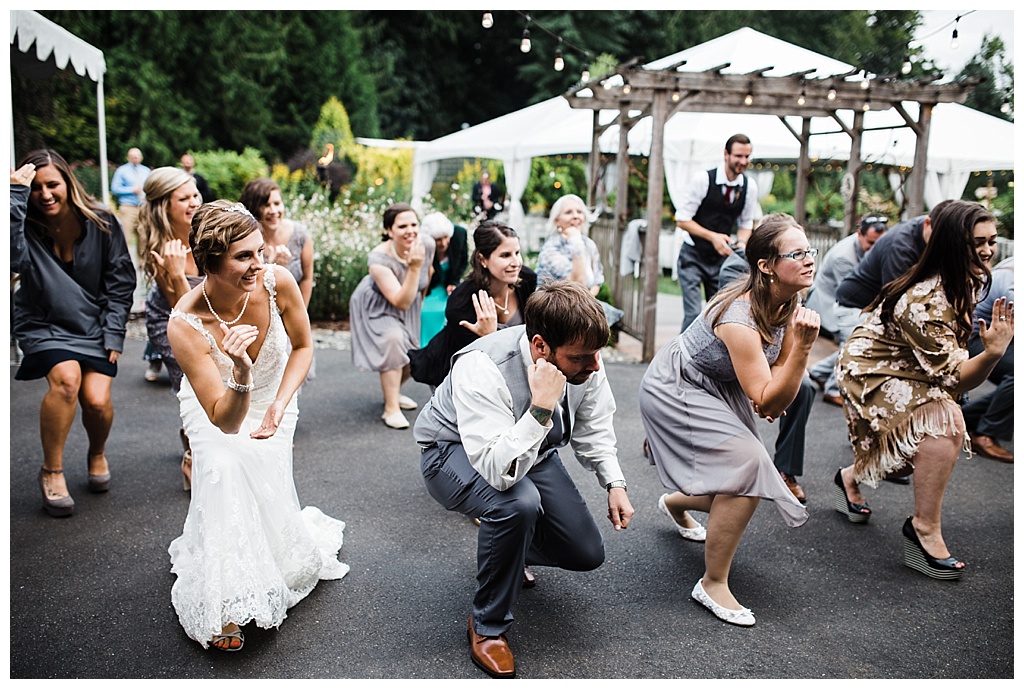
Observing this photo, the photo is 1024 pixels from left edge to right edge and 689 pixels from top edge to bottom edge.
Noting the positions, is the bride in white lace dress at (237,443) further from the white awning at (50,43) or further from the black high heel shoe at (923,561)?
the white awning at (50,43)

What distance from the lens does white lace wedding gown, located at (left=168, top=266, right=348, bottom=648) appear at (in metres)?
3.03

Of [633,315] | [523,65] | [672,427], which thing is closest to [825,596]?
[672,427]

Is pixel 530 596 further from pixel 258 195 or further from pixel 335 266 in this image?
pixel 335 266

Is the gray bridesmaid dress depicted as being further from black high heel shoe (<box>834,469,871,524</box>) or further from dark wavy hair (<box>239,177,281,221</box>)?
dark wavy hair (<box>239,177,281,221</box>)

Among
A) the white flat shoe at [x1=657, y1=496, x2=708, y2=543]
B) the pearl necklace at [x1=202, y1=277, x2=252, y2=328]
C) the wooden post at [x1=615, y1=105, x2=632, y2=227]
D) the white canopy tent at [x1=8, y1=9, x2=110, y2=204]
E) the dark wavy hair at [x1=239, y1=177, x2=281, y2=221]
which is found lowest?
the white flat shoe at [x1=657, y1=496, x2=708, y2=543]

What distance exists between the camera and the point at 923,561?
387 cm

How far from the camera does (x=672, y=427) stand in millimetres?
A: 3539

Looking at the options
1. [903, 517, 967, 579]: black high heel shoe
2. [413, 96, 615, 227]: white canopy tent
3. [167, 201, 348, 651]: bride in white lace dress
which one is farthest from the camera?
[413, 96, 615, 227]: white canopy tent

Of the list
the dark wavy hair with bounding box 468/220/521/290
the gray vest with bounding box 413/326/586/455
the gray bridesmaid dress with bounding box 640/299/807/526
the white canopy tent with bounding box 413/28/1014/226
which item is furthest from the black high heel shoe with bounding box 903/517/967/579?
the white canopy tent with bounding box 413/28/1014/226

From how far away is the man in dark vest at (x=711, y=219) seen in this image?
282 inches

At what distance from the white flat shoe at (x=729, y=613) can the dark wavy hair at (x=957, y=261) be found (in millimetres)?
1590

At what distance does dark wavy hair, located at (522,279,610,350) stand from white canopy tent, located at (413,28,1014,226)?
10.8 m

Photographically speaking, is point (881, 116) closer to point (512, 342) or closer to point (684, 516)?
point (684, 516)

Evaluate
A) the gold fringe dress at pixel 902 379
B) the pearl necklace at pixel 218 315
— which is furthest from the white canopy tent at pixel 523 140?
the pearl necklace at pixel 218 315
